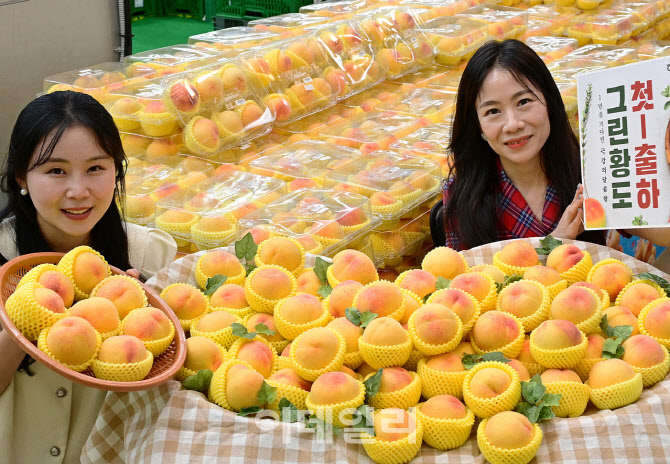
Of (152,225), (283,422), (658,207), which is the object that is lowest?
(152,225)

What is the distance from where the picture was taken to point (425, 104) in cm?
329

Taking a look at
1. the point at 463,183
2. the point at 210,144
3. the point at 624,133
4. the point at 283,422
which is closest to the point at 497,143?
the point at 463,183

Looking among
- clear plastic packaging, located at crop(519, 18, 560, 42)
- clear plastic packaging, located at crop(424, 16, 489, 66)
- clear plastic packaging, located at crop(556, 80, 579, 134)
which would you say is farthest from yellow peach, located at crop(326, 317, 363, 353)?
clear plastic packaging, located at crop(519, 18, 560, 42)

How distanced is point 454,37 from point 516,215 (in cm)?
142

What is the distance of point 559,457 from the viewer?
4.07ft

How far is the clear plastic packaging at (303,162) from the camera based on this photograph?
2.63 meters

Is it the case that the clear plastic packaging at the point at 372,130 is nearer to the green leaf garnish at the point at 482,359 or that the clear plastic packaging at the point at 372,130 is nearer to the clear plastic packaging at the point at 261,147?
the clear plastic packaging at the point at 261,147

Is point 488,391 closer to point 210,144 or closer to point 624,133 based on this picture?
point 624,133

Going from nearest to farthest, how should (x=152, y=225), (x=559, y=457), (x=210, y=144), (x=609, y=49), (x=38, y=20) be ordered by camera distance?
1. (x=559, y=457)
2. (x=152, y=225)
3. (x=210, y=144)
4. (x=38, y=20)
5. (x=609, y=49)

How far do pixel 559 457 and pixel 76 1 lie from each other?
3.15 m

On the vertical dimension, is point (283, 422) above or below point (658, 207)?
below

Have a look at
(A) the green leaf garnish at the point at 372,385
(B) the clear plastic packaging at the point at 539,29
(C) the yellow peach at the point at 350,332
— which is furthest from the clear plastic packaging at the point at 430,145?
(A) the green leaf garnish at the point at 372,385

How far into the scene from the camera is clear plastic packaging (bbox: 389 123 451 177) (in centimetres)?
277

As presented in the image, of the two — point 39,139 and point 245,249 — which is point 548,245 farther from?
A: point 39,139
